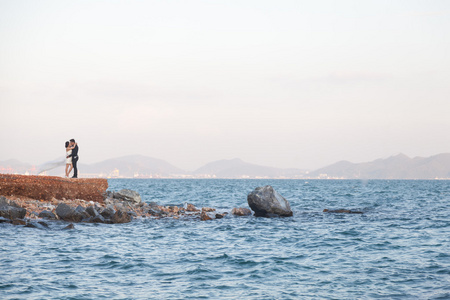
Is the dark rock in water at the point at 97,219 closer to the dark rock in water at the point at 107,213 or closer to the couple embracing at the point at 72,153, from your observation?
the dark rock in water at the point at 107,213

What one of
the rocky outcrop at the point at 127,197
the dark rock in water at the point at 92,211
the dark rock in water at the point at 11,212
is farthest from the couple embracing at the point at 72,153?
the dark rock in water at the point at 11,212

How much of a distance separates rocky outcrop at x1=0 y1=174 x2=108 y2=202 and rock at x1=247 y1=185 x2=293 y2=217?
11.6 metres

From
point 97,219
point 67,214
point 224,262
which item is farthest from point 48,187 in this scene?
point 224,262

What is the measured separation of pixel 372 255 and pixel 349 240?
3.26m

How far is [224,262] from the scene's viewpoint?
14602 mm

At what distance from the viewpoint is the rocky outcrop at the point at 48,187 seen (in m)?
27.8

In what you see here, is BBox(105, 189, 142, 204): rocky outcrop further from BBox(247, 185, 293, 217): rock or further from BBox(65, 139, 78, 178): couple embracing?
BBox(247, 185, 293, 217): rock

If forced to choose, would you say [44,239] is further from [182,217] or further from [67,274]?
[182,217]

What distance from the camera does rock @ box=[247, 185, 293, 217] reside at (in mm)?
28453

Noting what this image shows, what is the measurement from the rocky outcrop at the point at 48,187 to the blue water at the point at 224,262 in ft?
24.1

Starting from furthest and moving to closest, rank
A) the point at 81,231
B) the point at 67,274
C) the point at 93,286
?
the point at 81,231 → the point at 67,274 → the point at 93,286

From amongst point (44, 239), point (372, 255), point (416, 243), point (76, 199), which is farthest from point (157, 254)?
point (76, 199)

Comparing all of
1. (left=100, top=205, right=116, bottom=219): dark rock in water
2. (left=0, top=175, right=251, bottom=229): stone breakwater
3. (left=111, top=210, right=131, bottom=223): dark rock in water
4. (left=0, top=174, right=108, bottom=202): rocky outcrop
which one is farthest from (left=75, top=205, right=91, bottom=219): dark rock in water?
(left=0, top=174, right=108, bottom=202): rocky outcrop

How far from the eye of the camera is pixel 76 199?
29.8 metres
